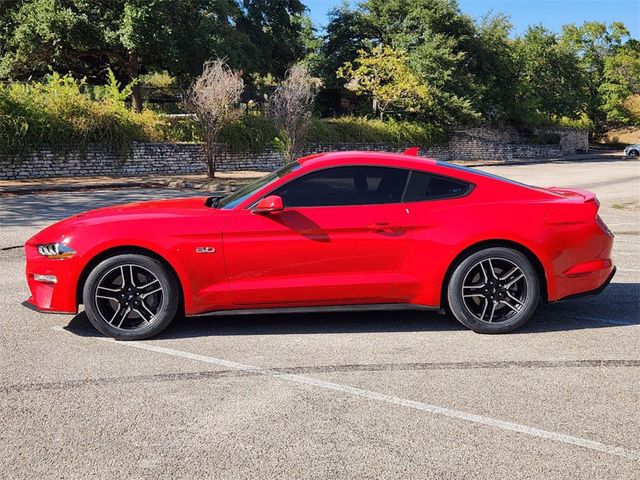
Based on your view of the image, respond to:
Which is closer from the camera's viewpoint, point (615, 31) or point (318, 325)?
point (318, 325)

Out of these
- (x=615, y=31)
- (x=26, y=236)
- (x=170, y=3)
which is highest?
(x=615, y=31)

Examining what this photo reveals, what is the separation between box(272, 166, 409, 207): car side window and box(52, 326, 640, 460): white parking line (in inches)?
56.5

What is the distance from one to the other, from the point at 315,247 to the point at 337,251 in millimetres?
182

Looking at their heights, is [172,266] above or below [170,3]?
below

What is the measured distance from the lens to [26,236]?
36.8ft

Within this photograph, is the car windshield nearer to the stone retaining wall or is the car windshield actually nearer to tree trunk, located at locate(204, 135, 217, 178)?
tree trunk, located at locate(204, 135, 217, 178)

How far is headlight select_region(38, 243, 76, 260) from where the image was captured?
4988 millimetres

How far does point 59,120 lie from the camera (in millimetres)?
27219

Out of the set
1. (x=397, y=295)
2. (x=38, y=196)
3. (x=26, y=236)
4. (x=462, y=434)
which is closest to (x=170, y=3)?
(x=38, y=196)

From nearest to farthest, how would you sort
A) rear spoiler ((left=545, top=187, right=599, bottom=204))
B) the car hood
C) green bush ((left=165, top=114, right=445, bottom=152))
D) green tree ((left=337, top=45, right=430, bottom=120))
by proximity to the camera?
the car hood, rear spoiler ((left=545, top=187, right=599, bottom=204)), green bush ((left=165, top=114, right=445, bottom=152)), green tree ((left=337, top=45, right=430, bottom=120))

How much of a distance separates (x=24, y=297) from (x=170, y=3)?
88.5ft

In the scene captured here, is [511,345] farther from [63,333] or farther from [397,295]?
[63,333]

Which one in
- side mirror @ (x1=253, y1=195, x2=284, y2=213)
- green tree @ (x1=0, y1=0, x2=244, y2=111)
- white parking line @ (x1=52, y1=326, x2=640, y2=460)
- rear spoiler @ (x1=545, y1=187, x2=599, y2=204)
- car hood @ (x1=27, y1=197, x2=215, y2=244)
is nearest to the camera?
white parking line @ (x1=52, y1=326, x2=640, y2=460)

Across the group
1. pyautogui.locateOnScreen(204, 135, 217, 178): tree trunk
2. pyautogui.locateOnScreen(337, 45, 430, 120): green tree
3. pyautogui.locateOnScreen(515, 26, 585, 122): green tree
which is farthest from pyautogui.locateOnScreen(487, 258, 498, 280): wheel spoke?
pyautogui.locateOnScreen(515, 26, 585, 122): green tree
